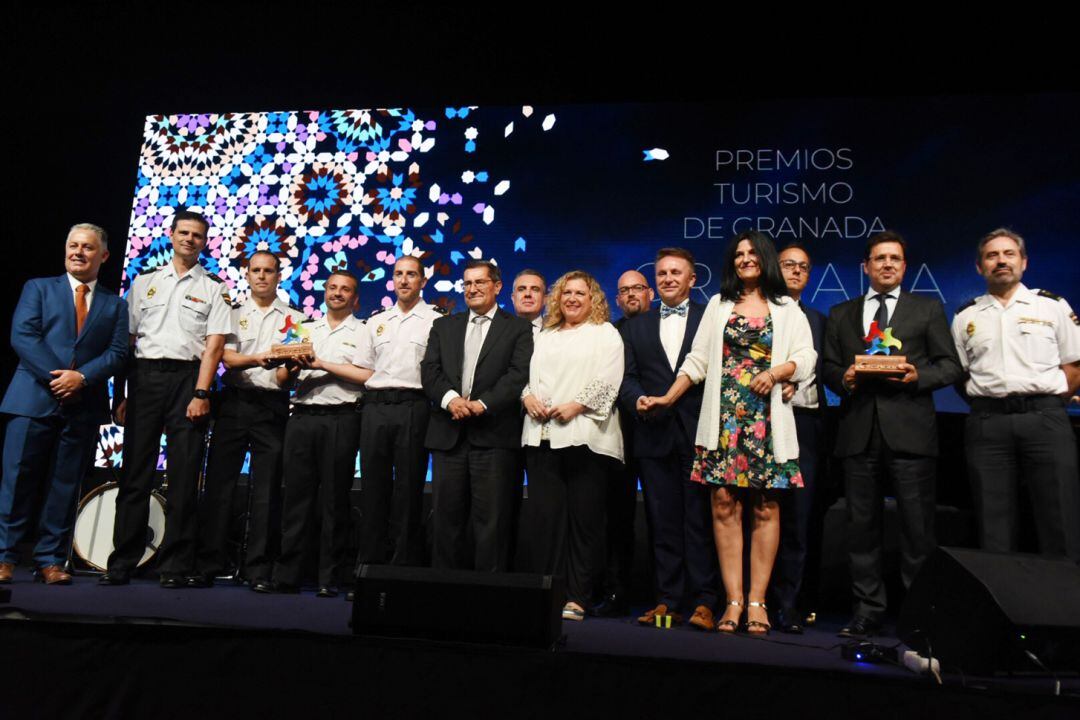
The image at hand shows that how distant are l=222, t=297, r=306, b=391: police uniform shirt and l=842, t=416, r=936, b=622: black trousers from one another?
3002mm

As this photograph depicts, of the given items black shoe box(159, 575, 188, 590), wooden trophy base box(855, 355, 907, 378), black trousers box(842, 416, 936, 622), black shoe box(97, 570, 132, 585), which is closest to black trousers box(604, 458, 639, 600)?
black trousers box(842, 416, 936, 622)

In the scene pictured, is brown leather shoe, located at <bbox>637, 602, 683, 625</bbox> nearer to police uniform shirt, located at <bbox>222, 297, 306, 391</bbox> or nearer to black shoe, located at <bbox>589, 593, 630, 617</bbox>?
black shoe, located at <bbox>589, 593, 630, 617</bbox>

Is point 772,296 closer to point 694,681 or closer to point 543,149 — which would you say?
point 694,681

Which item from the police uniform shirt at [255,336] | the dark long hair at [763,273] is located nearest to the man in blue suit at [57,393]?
the police uniform shirt at [255,336]

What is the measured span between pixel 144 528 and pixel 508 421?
1.98 metres

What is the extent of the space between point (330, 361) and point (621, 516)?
180 cm

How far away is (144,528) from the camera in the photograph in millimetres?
4312

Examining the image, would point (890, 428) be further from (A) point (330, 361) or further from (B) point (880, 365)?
(A) point (330, 361)

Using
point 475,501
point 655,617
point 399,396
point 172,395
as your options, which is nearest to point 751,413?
point 655,617

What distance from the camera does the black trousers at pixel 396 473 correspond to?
4285 mm

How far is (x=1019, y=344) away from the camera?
3.83 m

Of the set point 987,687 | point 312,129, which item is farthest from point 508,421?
point 312,129

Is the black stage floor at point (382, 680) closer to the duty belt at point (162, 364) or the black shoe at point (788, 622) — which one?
the black shoe at point (788, 622)

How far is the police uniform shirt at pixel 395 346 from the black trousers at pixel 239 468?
0.54m
